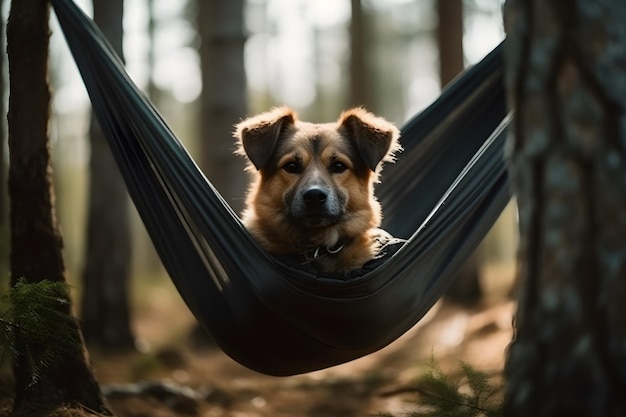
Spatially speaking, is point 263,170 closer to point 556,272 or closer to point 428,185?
point 428,185

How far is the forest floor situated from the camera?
192 inches

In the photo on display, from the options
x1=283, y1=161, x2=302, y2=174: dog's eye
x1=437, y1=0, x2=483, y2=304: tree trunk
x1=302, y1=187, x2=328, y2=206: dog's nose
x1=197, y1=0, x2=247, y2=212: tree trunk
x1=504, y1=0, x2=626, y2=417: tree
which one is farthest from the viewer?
x1=437, y1=0, x2=483, y2=304: tree trunk

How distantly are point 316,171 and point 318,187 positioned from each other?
16cm

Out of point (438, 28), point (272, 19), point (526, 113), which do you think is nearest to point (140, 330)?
point (438, 28)

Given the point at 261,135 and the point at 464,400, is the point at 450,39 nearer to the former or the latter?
the point at 261,135

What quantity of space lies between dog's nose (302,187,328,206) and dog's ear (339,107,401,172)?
0.40 metres

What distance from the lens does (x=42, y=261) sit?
11.1ft

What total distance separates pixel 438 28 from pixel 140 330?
5.60m

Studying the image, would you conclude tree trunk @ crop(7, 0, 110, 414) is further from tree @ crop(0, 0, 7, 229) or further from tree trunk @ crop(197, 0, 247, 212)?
tree @ crop(0, 0, 7, 229)

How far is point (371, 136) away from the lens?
3906 mm

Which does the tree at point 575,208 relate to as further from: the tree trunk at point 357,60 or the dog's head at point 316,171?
the tree trunk at point 357,60

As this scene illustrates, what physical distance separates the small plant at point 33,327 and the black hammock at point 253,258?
1.67 ft

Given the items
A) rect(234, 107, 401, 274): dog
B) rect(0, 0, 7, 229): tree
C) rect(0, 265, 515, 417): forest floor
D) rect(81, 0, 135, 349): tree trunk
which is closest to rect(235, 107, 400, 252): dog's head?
rect(234, 107, 401, 274): dog

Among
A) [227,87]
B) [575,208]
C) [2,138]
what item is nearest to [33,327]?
[575,208]
